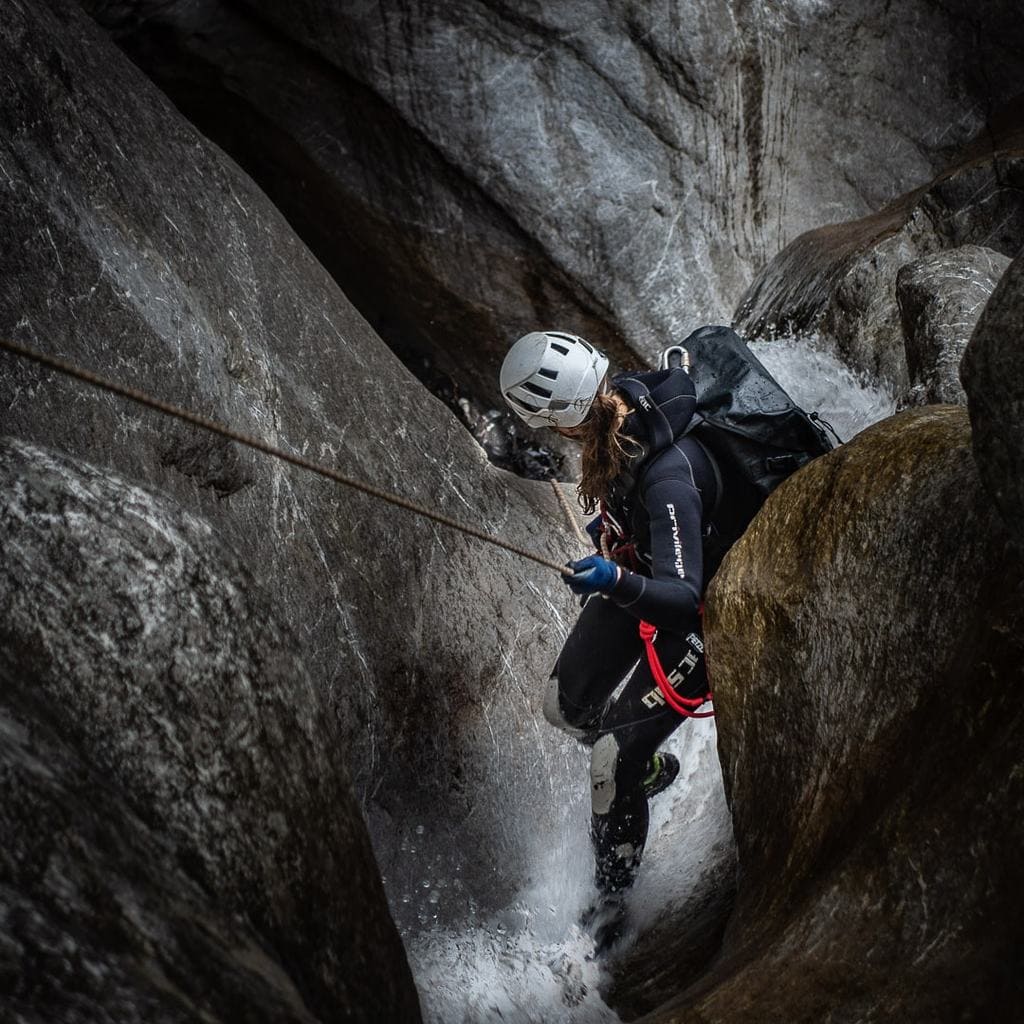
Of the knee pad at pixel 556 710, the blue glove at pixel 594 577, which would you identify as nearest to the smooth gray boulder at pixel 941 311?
the blue glove at pixel 594 577

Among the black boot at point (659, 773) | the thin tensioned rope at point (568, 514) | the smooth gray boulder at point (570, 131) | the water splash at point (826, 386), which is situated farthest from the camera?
the smooth gray boulder at point (570, 131)

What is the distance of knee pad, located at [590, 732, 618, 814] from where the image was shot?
5816 millimetres

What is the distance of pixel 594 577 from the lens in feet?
16.1

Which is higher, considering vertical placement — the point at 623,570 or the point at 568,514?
the point at 568,514

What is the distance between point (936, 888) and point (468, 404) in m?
9.92

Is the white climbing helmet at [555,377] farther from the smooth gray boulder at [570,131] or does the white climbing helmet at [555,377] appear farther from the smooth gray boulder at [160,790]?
the smooth gray boulder at [570,131]

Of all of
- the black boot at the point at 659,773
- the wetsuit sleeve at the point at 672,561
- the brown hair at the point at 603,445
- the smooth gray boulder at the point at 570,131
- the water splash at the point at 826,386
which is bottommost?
the black boot at the point at 659,773

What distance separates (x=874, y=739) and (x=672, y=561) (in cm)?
155

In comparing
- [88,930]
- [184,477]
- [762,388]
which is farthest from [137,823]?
[762,388]

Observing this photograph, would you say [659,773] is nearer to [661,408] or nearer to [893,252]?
[661,408]

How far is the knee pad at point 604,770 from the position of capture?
582cm

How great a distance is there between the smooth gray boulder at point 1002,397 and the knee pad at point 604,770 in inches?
121

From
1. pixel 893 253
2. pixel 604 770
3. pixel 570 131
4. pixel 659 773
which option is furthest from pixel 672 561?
pixel 570 131

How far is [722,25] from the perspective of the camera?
1133cm
